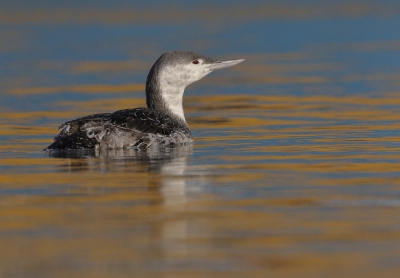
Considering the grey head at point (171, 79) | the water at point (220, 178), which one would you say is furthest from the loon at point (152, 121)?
the water at point (220, 178)

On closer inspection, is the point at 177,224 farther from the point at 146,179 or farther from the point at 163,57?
the point at 163,57

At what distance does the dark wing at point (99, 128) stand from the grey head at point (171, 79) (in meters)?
1.21

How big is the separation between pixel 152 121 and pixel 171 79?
4.32 feet

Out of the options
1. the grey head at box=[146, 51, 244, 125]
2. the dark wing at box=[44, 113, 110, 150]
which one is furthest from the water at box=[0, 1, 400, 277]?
the grey head at box=[146, 51, 244, 125]

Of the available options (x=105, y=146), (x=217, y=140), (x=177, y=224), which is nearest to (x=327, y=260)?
(x=177, y=224)

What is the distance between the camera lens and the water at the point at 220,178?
577 centimetres

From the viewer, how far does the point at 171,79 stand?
11.8m

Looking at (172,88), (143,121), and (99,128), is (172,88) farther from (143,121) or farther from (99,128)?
(99,128)

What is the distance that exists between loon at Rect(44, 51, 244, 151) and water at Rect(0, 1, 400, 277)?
0.62 feet

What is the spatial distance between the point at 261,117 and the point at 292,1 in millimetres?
28035

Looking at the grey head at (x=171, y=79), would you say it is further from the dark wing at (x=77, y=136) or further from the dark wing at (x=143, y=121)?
the dark wing at (x=77, y=136)

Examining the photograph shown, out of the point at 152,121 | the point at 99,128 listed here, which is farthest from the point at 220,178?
the point at 152,121

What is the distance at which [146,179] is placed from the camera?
845cm

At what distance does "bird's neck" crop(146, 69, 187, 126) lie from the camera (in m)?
11.8
